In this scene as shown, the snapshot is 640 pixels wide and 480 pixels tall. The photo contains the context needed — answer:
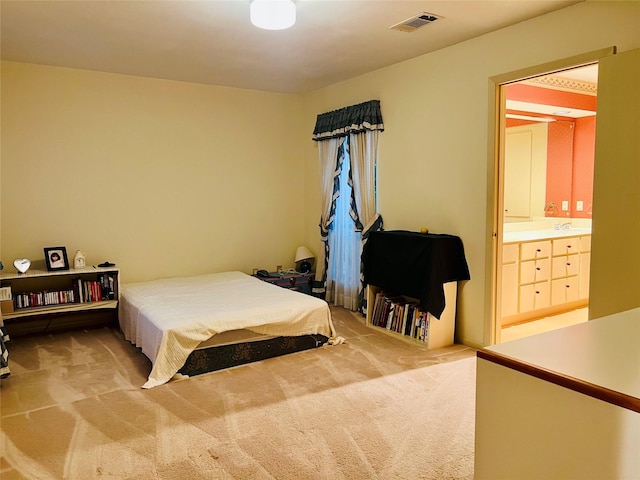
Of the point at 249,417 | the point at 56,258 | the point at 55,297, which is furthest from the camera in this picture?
the point at 56,258

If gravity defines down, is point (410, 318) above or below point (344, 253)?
below

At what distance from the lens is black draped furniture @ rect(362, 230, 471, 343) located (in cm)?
379

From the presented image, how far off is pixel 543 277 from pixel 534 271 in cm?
18

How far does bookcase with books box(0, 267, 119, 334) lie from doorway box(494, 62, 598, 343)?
11.5 feet

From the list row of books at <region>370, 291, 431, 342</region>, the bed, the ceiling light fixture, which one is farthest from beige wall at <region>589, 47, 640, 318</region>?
the bed

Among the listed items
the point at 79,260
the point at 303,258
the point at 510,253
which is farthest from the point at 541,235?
the point at 79,260

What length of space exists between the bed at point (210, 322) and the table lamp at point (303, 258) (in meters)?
1.18

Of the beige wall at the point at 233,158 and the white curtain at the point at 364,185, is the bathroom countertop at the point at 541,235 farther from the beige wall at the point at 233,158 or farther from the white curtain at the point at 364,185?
the white curtain at the point at 364,185

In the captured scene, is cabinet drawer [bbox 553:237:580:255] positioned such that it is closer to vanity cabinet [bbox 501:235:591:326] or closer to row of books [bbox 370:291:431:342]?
vanity cabinet [bbox 501:235:591:326]

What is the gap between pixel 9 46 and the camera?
150 inches

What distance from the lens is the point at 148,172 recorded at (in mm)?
4961

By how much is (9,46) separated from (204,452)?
3550 mm

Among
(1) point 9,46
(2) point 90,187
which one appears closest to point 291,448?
(2) point 90,187

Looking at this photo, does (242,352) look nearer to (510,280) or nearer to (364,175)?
(364,175)
